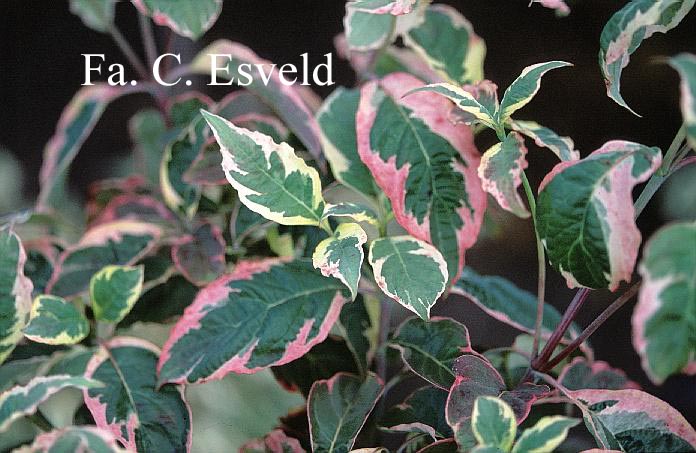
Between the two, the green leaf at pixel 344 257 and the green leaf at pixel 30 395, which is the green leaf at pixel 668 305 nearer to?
the green leaf at pixel 344 257

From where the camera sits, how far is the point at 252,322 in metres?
0.51

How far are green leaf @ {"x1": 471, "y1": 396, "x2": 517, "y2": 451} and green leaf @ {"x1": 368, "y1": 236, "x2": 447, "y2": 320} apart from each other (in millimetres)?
65

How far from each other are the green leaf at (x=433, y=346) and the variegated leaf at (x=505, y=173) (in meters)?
0.13

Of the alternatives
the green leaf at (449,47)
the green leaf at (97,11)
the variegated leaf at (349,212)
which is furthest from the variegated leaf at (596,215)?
the green leaf at (97,11)

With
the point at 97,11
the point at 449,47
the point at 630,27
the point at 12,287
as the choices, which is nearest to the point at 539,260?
the point at 630,27

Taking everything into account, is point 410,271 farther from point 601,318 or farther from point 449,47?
point 449,47

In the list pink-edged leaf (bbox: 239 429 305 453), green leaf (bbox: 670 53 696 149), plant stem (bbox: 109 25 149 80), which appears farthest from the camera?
plant stem (bbox: 109 25 149 80)

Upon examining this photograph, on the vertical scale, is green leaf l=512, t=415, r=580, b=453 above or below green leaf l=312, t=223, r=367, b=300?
below

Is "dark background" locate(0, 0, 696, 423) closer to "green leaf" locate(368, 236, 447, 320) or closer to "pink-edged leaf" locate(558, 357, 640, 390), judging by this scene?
"pink-edged leaf" locate(558, 357, 640, 390)

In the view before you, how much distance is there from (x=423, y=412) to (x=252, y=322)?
16 cm

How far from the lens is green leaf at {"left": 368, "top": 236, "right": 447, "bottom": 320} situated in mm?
443

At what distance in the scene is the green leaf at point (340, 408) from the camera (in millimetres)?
505

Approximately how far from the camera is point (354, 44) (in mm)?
650

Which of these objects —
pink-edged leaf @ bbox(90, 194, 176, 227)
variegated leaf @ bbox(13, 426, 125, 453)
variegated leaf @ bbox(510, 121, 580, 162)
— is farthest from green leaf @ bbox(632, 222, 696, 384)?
pink-edged leaf @ bbox(90, 194, 176, 227)
